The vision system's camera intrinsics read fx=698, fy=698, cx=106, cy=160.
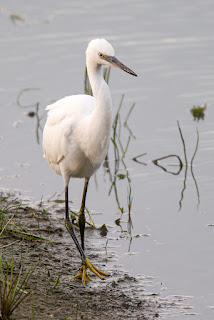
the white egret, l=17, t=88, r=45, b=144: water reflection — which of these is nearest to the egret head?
the white egret

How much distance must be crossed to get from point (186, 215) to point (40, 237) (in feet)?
5.91

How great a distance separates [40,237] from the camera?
6898mm

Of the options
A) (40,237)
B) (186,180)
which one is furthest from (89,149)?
(186,180)

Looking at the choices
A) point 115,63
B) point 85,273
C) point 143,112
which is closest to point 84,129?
point 115,63

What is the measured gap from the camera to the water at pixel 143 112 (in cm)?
697

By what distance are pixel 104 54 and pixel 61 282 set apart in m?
2.02

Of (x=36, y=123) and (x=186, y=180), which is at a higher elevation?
(x=36, y=123)

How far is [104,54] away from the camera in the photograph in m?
5.89

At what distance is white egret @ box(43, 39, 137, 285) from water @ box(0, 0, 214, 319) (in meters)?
0.88

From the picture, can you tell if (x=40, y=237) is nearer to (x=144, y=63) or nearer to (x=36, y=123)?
(x=36, y=123)

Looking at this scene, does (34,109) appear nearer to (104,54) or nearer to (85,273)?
(85,273)

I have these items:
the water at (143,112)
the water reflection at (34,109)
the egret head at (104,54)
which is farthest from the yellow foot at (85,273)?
the water reflection at (34,109)

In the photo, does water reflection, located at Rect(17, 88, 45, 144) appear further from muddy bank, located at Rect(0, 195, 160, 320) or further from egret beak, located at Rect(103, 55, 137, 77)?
egret beak, located at Rect(103, 55, 137, 77)

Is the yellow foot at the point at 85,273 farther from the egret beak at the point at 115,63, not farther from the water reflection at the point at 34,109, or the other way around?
the water reflection at the point at 34,109
